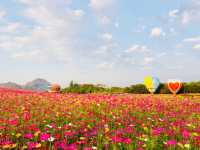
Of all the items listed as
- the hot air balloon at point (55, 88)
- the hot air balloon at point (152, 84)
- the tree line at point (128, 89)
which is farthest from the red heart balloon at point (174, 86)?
the hot air balloon at point (55, 88)

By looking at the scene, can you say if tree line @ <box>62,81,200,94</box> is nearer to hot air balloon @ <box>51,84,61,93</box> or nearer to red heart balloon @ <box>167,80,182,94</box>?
hot air balloon @ <box>51,84,61,93</box>

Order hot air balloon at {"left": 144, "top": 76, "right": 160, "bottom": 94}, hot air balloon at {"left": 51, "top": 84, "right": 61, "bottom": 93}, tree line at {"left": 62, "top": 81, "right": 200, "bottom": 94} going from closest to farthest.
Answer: tree line at {"left": 62, "top": 81, "right": 200, "bottom": 94} → hot air balloon at {"left": 144, "top": 76, "right": 160, "bottom": 94} → hot air balloon at {"left": 51, "top": 84, "right": 61, "bottom": 93}

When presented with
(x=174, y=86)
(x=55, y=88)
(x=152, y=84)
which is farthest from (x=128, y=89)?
(x=55, y=88)

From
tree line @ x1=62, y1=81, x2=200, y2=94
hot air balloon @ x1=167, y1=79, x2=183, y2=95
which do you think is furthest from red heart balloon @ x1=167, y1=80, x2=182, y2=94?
tree line @ x1=62, y1=81, x2=200, y2=94

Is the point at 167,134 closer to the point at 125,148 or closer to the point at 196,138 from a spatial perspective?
the point at 196,138

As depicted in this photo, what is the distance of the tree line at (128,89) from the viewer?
34938 millimetres

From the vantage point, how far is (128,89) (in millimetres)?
36438

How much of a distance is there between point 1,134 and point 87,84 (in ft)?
100

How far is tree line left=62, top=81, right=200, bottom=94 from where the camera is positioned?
115ft

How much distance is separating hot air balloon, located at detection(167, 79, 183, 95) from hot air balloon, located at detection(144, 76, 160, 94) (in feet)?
5.00

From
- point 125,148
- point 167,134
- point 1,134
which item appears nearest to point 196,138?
point 167,134

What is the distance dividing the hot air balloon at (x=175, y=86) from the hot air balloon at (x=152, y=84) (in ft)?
5.00

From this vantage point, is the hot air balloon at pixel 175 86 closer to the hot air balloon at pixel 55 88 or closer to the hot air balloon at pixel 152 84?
the hot air balloon at pixel 152 84

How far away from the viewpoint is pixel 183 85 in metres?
35.8
